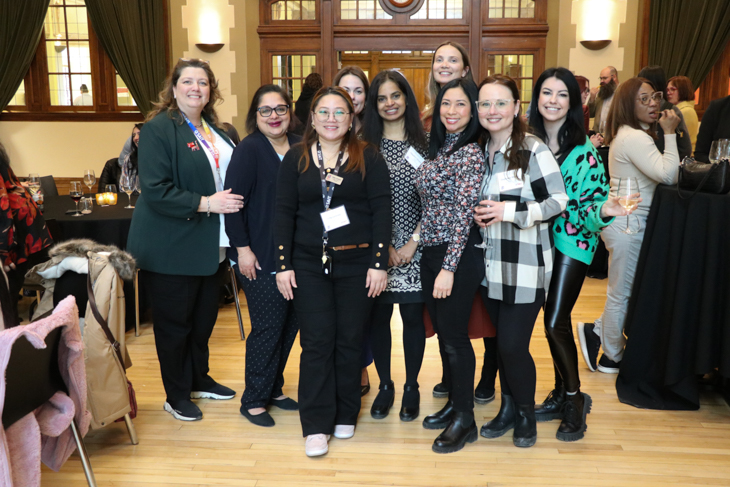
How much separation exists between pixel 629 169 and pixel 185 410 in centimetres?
259

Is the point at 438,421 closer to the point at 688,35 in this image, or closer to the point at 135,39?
the point at 688,35

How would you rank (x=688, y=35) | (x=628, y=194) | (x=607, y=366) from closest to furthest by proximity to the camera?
(x=628, y=194) < (x=607, y=366) < (x=688, y=35)

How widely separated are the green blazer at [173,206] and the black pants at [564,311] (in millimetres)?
1519

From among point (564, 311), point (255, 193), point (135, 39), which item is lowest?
point (564, 311)

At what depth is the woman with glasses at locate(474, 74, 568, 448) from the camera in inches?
93.4

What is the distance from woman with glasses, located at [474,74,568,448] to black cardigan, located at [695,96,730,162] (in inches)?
75.4

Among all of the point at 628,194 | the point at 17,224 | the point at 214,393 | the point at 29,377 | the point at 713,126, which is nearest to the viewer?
the point at 29,377

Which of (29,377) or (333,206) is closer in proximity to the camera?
(29,377)

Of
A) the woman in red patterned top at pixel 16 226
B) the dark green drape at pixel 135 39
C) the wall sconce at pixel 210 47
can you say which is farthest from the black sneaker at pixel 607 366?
the dark green drape at pixel 135 39

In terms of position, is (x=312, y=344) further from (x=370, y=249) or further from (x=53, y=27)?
(x=53, y=27)

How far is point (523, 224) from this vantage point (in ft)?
7.72

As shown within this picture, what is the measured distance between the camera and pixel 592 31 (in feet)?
22.4

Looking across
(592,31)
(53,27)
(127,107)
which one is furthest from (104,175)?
(592,31)

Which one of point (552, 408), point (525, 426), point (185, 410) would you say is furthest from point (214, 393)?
point (552, 408)
